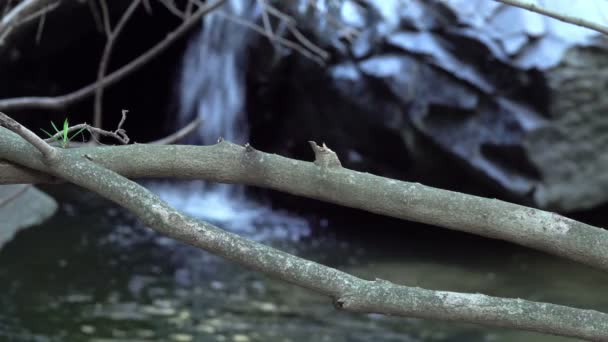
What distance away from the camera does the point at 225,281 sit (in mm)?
5105

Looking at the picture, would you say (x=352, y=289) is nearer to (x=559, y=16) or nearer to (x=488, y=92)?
(x=559, y=16)

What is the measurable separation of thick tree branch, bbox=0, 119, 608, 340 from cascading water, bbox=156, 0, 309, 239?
17.4 feet

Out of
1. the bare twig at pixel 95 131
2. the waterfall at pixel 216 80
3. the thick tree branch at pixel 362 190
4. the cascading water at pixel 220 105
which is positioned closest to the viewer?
the thick tree branch at pixel 362 190

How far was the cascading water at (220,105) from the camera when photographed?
6863 millimetres

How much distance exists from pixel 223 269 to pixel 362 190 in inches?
162

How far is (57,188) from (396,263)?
10.9 feet

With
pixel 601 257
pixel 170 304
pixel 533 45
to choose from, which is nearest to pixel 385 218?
pixel 533 45

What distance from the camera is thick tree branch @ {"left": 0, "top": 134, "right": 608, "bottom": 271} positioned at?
1.36 meters

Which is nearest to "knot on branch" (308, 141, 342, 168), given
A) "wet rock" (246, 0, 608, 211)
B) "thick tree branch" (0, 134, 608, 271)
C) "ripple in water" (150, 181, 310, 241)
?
→ "thick tree branch" (0, 134, 608, 271)

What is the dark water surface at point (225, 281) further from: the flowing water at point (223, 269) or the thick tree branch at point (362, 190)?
the thick tree branch at point (362, 190)

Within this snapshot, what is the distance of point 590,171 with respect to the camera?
536 cm

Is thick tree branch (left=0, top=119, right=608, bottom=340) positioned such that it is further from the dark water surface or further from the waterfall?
the waterfall

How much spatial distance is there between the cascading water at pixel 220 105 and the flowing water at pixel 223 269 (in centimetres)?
1

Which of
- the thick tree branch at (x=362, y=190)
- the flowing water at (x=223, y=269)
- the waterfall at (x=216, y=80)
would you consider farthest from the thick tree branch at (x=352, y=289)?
the waterfall at (x=216, y=80)
